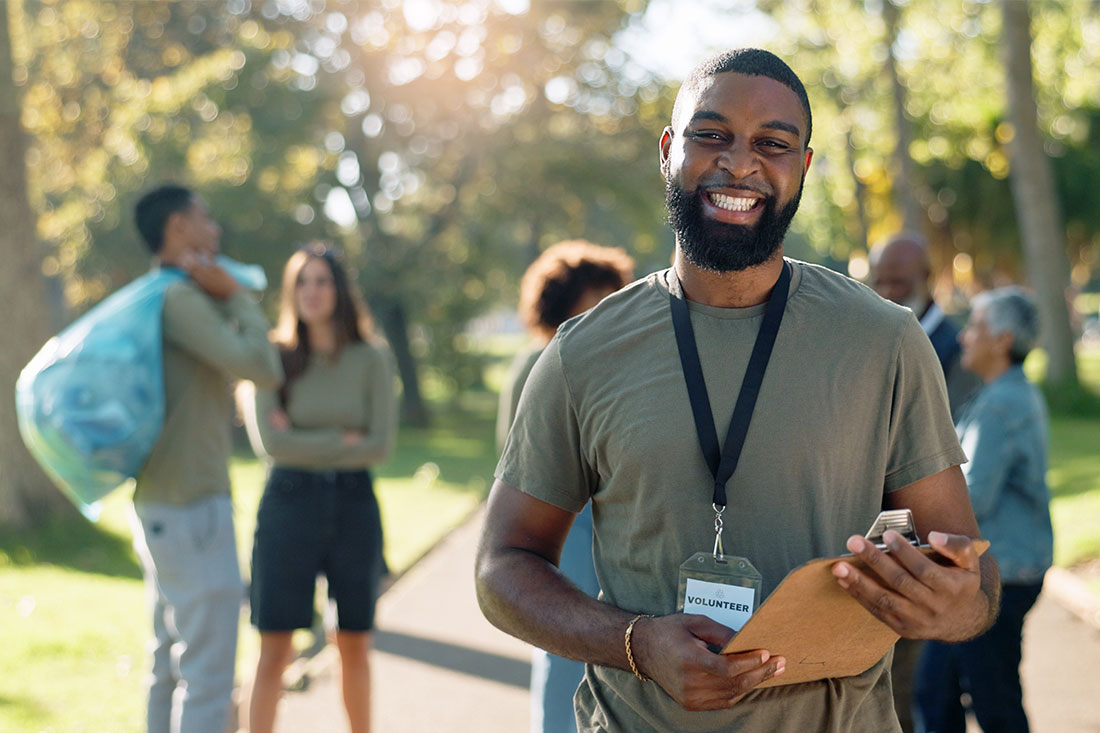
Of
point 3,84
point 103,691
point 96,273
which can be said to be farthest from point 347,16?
point 103,691

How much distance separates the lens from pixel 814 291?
2.32m

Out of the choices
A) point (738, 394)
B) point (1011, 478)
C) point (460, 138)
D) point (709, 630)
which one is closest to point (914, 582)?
point (709, 630)

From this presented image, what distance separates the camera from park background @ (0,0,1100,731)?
24.3m

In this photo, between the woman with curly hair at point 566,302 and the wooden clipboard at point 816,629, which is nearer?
the wooden clipboard at point 816,629

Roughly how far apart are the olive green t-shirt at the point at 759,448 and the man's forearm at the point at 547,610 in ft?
0.30

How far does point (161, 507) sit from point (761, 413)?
297cm

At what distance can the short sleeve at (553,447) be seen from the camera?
2.35 m

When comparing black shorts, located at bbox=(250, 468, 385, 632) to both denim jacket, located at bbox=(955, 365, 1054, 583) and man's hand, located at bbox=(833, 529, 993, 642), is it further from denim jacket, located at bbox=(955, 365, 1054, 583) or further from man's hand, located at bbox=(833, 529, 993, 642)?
man's hand, located at bbox=(833, 529, 993, 642)

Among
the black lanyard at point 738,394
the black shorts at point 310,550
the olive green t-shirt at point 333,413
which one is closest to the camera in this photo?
the black lanyard at point 738,394

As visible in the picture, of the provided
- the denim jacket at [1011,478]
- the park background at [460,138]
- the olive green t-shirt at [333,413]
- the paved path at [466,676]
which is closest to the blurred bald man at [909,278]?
the denim jacket at [1011,478]

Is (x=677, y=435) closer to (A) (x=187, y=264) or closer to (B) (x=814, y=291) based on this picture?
(B) (x=814, y=291)

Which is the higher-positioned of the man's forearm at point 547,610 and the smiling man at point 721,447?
the smiling man at point 721,447

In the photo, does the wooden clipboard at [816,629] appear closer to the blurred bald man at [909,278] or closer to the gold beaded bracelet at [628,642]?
the gold beaded bracelet at [628,642]

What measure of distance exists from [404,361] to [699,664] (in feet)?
92.9
